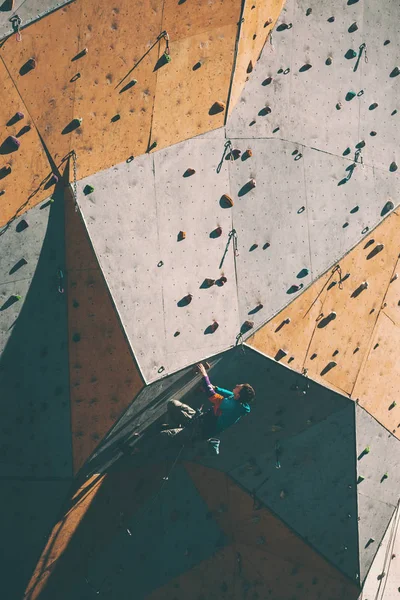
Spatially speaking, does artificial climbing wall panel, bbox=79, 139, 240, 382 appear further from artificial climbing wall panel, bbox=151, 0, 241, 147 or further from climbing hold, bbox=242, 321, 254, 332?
artificial climbing wall panel, bbox=151, 0, 241, 147

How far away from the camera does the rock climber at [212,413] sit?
10.2m

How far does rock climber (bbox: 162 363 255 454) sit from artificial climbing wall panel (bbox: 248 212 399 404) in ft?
2.72

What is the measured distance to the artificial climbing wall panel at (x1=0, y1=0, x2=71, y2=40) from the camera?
30.9 ft

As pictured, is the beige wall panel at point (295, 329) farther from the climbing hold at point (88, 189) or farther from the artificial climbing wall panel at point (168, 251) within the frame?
the climbing hold at point (88, 189)

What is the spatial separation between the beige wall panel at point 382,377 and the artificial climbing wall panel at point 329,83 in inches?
80.8

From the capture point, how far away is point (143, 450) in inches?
427

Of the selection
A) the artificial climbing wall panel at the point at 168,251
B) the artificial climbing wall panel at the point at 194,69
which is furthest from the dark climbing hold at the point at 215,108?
the artificial climbing wall panel at the point at 168,251

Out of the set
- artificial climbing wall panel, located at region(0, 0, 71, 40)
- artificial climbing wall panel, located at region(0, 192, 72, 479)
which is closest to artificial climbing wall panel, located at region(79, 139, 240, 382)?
artificial climbing wall panel, located at region(0, 192, 72, 479)

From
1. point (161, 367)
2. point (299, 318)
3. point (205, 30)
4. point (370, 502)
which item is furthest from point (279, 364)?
point (205, 30)

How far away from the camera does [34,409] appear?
400 inches

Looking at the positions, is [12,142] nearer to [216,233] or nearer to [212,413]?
[216,233]

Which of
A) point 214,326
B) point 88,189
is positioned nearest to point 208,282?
point 214,326

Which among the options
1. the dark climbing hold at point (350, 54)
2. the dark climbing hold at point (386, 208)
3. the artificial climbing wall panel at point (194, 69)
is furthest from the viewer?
the dark climbing hold at point (386, 208)

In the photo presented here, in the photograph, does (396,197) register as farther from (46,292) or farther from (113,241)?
(46,292)
